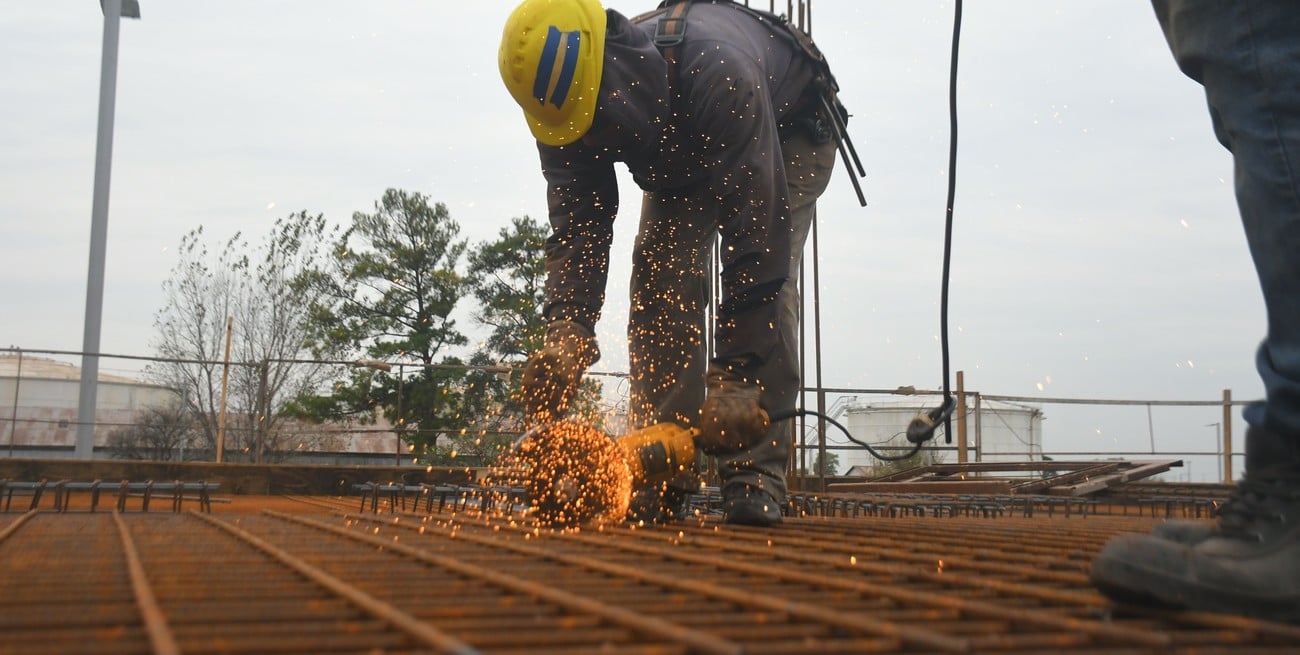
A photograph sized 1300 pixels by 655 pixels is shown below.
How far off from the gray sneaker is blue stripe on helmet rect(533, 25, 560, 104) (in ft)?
6.80

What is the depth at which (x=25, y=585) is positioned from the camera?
61.5 inches

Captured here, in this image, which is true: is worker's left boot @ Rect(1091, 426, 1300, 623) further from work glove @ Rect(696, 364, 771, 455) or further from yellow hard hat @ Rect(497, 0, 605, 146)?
yellow hard hat @ Rect(497, 0, 605, 146)

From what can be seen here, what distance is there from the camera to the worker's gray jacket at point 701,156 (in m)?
3.21

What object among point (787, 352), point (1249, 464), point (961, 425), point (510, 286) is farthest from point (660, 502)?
point (510, 286)

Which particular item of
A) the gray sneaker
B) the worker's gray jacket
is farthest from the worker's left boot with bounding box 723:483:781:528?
the gray sneaker

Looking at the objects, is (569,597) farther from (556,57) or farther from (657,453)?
(556,57)

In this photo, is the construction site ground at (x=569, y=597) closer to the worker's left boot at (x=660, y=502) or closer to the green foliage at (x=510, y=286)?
the worker's left boot at (x=660, y=502)

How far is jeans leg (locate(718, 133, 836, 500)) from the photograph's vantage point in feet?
11.2

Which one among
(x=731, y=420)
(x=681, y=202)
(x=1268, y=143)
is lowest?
(x=731, y=420)

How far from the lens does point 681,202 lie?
3.92 metres

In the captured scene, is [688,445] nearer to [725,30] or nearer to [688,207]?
[688,207]

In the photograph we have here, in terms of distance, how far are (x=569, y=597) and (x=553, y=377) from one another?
6.13 feet

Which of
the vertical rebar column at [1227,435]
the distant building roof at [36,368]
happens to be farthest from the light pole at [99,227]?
the vertical rebar column at [1227,435]

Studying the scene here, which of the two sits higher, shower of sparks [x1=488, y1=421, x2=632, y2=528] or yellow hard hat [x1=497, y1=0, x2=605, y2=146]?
yellow hard hat [x1=497, y1=0, x2=605, y2=146]
